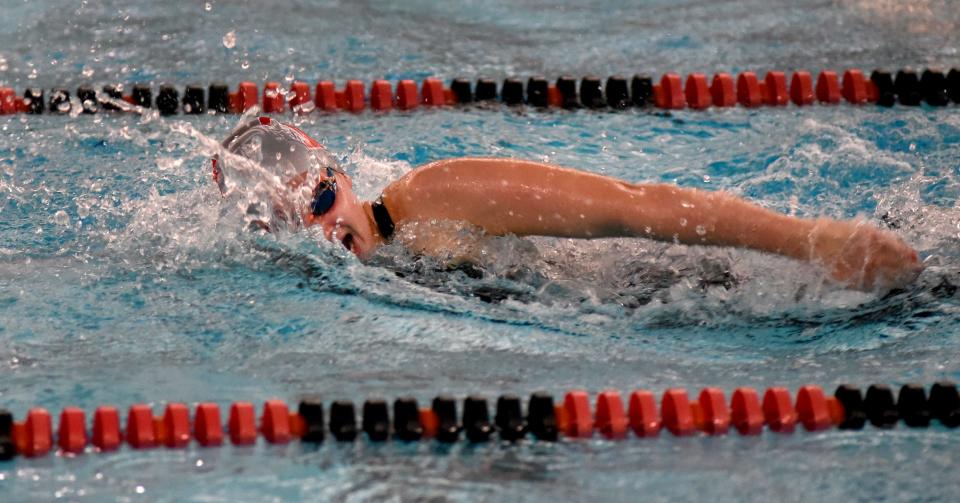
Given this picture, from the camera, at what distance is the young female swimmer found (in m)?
2.95

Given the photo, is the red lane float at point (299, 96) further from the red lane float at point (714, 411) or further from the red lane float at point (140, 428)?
the red lane float at point (714, 411)

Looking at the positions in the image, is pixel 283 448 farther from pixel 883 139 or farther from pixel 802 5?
pixel 802 5

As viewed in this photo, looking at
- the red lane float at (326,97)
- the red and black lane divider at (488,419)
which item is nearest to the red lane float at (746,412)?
the red and black lane divider at (488,419)

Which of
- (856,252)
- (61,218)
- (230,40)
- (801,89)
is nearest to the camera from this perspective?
(856,252)

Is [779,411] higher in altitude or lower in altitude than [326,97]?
lower

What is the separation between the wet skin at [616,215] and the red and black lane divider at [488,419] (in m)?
0.39

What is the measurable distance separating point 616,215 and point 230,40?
304 cm

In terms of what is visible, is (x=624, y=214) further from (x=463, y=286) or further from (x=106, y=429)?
(x=106, y=429)

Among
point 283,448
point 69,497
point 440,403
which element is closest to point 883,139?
point 440,403

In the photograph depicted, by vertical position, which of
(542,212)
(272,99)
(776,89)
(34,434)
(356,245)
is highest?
(776,89)

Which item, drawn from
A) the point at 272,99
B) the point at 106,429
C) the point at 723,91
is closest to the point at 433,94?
the point at 272,99

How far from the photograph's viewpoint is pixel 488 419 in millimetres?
2621

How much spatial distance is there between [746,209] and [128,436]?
150 cm

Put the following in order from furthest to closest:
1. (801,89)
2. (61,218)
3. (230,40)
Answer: (230,40) → (801,89) → (61,218)
